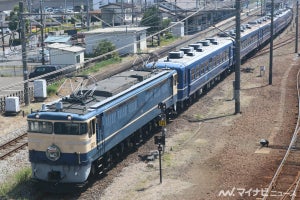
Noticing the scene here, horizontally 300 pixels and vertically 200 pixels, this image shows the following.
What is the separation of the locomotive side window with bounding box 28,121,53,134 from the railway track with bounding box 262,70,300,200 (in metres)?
7.30

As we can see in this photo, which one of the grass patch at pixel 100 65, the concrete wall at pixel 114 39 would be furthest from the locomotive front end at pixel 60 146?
the concrete wall at pixel 114 39

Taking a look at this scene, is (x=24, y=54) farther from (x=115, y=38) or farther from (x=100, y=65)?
(x=115, y=38)

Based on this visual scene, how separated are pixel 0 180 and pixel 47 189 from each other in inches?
110

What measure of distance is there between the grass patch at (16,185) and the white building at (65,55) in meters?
28.3

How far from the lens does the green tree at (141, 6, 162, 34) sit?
66562 millimetres

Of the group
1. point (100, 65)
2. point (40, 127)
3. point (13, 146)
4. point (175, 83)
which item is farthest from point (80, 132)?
point (100, 65)

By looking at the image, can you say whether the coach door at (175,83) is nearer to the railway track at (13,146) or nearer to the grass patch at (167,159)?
the grass patch at (167,159)

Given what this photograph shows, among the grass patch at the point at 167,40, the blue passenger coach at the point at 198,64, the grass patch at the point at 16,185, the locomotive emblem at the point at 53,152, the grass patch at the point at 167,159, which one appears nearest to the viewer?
the locomotive emblem at the point at 53,152

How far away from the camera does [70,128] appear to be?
16766mm

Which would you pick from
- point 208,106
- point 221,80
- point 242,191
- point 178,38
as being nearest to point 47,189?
point 242,191

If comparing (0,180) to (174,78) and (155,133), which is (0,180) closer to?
(155,133)

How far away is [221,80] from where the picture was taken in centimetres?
3897

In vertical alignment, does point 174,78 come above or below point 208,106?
above

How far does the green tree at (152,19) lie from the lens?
6656 centimetres
